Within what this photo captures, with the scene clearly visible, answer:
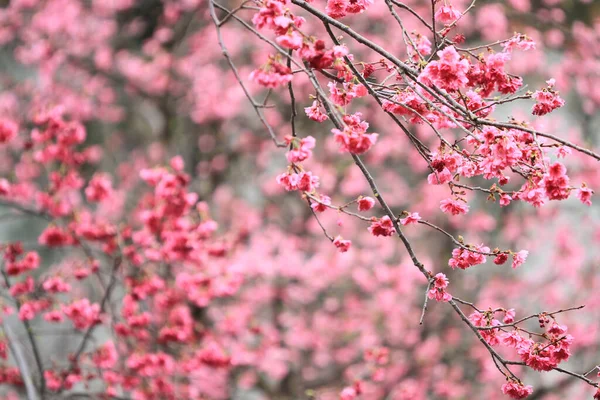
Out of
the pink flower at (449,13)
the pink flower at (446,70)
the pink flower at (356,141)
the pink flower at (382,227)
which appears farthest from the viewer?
the pink flower at (449,13)

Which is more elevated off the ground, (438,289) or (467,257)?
(467,257)

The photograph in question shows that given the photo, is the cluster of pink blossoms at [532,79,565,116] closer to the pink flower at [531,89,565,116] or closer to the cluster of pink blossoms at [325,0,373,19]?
the pink flower at [531,89,565,116]

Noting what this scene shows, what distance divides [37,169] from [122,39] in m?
3.09

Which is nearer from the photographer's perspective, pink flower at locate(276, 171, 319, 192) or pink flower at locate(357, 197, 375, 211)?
pink flower at locate(276, 171, 319, 192)

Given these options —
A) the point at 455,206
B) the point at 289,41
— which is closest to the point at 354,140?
the point at 289,41

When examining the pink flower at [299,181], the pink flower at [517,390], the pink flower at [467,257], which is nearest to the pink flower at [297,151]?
the pink flower at [299,181]

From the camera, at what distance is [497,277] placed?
29.2ft

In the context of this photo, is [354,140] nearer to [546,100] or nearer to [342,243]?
[342,243]

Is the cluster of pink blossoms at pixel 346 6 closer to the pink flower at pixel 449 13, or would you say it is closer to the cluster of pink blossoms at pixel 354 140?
the pink flower at pixel 449 13

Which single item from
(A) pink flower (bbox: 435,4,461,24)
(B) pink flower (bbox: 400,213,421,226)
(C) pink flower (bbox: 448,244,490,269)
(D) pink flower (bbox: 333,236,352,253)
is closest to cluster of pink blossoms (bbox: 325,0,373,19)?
(A) pink flower (bbox: 435,4,461,24)

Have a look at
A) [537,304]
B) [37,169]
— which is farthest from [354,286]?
[37,169]

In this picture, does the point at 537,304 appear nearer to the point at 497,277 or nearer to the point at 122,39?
the point at 497,277

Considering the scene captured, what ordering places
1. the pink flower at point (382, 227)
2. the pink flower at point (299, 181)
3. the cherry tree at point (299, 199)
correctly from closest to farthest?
the pink flower at point (299, 181)
the pink flower at point (382, 227)
the cherry tree at point (299, 199)

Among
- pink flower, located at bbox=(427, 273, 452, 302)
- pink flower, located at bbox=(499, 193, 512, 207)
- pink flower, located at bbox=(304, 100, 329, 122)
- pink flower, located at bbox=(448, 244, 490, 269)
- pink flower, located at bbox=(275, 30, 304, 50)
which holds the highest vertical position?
pink flower, located at bbox=(304, 100, 329, 122)
